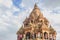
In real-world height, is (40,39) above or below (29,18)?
below

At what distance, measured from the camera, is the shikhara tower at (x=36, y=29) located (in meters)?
54.1

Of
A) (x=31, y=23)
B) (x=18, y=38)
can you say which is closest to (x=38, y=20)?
(x=31, y=23)

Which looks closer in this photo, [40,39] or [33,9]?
[40,39]

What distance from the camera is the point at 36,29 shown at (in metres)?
54.3

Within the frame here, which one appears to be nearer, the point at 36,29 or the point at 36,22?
the point at 36,29

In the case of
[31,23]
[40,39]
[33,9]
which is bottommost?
[40,39]

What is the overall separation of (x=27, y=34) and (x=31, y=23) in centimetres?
244

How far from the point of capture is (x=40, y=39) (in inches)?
2103

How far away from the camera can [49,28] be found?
183ft

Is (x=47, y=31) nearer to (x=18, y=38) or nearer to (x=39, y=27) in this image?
(x=39, y=27)

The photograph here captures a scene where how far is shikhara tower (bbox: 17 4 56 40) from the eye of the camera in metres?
54.1

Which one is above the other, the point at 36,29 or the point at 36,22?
the point at 36,22

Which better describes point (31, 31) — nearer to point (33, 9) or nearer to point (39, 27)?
point (39, 27)

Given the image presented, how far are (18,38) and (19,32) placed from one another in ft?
4.98
